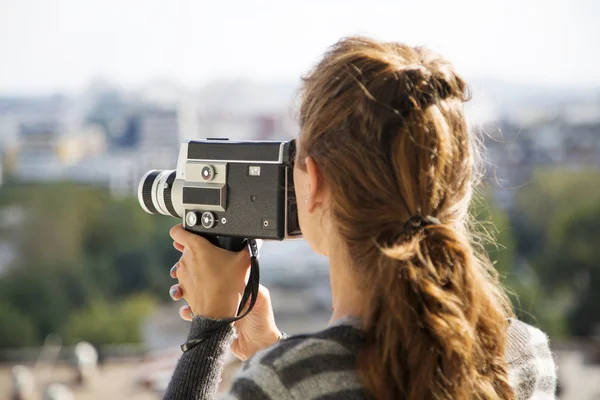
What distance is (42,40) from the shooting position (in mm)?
36344

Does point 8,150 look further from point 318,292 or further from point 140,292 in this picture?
point 318,292

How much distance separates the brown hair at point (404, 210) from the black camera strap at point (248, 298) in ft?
0.56

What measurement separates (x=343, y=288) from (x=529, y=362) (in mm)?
191

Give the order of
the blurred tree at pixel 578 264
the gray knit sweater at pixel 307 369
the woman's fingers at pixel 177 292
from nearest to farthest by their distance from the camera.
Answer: the gray knit sweater at pixel 307 369 < the woman's fingers at pixel 177 292 < the blurred tree at pixel 578 264

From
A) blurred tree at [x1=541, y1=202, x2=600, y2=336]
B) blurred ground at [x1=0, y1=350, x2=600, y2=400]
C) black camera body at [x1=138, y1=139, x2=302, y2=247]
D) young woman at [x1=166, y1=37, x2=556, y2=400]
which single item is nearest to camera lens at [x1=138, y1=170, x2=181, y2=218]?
black camera body at [x1=138, y1=139, x2=302, y2=247]

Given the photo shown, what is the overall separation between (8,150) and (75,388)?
16787mm

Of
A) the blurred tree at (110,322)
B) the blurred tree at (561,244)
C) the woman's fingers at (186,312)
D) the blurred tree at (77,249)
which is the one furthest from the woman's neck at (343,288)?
the blurred tree at (77,249)

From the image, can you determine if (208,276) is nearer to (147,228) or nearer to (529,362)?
(529,362)

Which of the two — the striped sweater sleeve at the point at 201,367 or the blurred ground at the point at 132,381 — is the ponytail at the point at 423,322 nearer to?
the striped sweater sleeve at the point at 201,367

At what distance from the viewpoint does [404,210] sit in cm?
59

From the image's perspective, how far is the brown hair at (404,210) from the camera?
57 cm

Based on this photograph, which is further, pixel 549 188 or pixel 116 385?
pixel 549 188

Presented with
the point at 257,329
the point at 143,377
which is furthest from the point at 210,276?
the point at 143,377

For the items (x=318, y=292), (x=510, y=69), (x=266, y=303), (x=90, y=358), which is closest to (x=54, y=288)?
(x=318, y=292)
